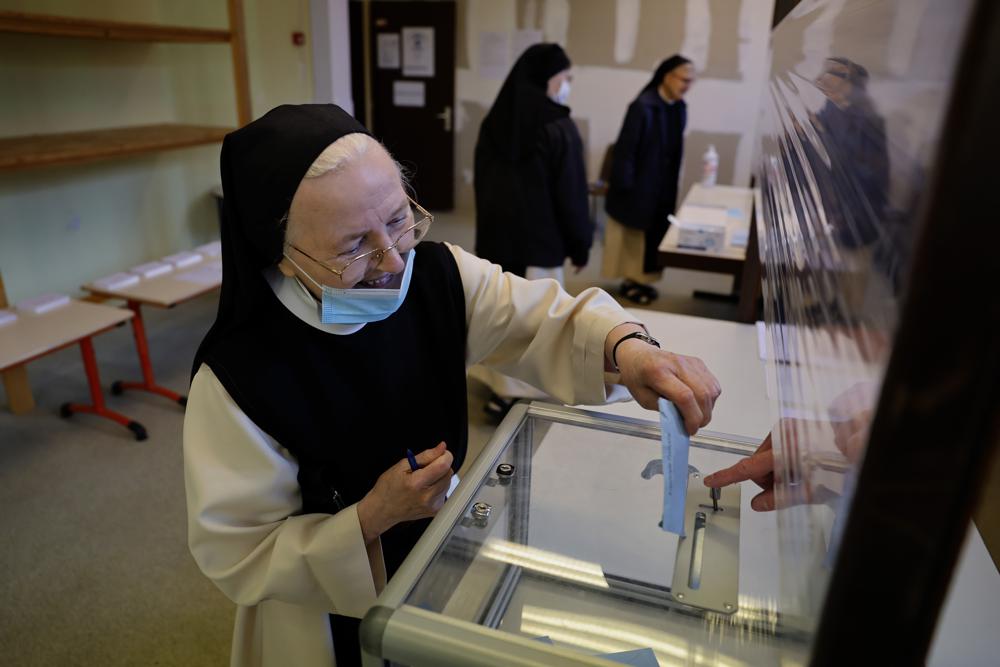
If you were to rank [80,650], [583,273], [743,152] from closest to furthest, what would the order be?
[80,650] → [583,273] → [743,152]

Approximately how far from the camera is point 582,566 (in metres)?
1.02

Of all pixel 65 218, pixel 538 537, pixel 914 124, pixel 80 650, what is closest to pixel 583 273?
pixel 65 218

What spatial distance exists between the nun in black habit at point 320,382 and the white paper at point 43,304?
8.08ft

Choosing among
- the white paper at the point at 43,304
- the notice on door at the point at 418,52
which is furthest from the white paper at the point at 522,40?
the white paper at the point at 43,304

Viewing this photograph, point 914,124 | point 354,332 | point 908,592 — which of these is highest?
point 914,124

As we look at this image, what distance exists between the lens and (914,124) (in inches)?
13.6

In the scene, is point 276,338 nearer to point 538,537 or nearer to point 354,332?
point 354,332

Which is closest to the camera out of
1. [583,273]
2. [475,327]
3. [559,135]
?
[475,327]

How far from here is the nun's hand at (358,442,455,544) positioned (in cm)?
96

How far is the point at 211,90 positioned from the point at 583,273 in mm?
3019

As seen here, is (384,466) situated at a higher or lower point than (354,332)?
lower

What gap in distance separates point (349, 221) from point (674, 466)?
55 centimetres

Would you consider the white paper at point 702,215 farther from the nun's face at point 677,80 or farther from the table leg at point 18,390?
the table leg at point 18,390

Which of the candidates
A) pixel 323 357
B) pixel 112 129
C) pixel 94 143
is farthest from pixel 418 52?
pixel 323 357
